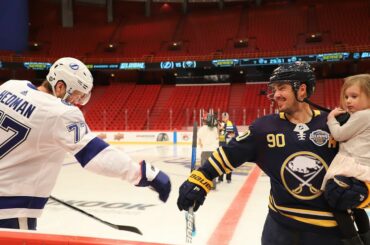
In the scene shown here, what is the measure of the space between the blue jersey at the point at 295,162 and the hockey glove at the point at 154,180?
0.51m

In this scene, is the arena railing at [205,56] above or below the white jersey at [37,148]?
above

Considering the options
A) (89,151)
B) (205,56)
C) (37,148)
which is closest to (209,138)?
(37,148)

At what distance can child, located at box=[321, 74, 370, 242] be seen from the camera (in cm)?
165

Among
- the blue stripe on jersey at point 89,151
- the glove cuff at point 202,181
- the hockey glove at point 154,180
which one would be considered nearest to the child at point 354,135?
the glove cuff at point 202,181

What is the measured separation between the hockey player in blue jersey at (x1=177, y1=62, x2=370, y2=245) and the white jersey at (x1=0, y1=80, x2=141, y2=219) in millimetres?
606

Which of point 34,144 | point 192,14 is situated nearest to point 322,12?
point 192,14

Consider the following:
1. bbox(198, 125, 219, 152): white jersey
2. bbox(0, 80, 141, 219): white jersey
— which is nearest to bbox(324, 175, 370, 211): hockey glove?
bbox(0, 80, 141, 219): white jersey

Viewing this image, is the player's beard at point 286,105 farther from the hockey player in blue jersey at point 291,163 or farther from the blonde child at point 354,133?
the blonde child at point 354,133

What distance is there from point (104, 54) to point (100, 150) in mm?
26229

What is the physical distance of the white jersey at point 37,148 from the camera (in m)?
1.54

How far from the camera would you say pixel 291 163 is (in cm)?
186

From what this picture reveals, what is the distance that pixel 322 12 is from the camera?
85.1 feet

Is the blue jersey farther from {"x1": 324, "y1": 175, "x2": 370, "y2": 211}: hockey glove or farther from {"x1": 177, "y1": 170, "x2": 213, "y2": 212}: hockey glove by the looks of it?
{"x1": 177, "y1": 170, "x2": 213, "y2": 212}: hockey glove

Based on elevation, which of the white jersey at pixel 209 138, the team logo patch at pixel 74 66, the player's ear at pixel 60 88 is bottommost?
the white jersey at pixel 209 138
